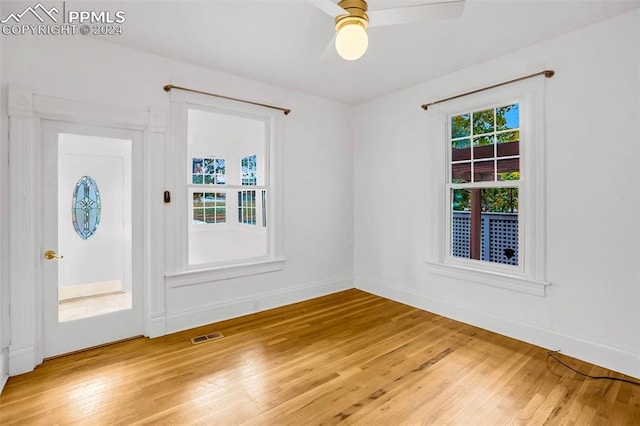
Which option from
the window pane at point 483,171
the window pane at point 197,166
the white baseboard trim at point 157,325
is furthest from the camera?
the window pane at point 197,166

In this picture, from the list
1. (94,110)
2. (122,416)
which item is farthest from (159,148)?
(122,416)

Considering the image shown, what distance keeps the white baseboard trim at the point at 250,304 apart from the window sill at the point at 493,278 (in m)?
1.43

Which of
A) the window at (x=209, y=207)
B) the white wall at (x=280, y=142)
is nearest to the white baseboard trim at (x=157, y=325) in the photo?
the white wall at (x=280, y=142)

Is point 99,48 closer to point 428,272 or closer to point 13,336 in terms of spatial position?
point 13,336

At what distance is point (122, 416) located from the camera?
1.92 m

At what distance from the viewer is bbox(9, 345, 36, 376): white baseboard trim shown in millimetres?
2385

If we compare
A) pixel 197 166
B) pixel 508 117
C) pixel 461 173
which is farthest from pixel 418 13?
pixel 197 166

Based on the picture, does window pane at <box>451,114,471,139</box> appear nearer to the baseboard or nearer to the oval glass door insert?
the baseboard

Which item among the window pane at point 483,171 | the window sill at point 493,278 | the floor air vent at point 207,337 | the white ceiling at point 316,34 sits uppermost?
the white ceiling at point 316,34

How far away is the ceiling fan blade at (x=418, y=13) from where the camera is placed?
171 cm

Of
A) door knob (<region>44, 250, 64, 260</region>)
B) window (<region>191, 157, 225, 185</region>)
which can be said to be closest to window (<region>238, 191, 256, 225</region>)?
window (<region>191, 157, 225, 185</region>)

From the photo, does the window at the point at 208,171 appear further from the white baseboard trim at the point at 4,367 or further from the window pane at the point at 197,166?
the white baseboard trim at the point at 4,367

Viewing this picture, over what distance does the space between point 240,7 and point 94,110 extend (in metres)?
1.58

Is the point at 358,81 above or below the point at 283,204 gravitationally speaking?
above
